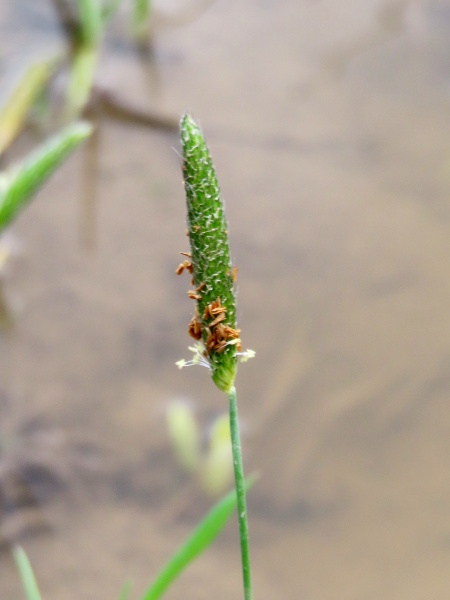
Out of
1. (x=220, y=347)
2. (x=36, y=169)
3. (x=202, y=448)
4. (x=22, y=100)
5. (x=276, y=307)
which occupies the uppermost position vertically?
(x=22, y=100)

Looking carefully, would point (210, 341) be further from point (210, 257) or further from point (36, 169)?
point (36, 169)

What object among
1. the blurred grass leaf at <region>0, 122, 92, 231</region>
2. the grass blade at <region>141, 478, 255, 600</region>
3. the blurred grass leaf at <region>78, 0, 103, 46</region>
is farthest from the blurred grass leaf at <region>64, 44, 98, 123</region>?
the grass blade at <region>141, 478, 255, 600</region>

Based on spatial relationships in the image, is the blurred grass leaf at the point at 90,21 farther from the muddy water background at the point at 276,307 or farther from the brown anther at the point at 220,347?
the brown anther at the point at 220,347

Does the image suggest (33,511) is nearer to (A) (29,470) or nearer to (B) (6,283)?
(A) (29,470)

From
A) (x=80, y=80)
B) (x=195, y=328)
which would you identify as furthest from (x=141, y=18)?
(x=195, y=328)

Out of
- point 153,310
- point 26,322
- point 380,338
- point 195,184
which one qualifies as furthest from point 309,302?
point 195,184

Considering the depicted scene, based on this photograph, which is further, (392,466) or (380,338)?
(380,338)
